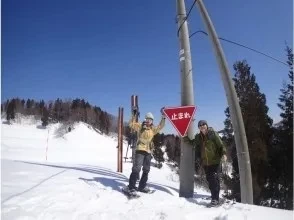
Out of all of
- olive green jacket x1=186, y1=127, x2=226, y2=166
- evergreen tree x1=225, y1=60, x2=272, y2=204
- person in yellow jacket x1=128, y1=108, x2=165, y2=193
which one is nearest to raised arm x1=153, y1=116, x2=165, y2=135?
person in yellow jacket x1=128, y1=108, x2=165, y2=193

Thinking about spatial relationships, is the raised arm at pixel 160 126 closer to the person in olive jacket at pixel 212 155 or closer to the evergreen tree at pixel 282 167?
the person in olive jacket at pixel 212 155

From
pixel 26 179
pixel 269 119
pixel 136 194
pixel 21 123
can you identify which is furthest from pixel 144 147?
pixel 21 123

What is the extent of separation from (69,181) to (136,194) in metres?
2.10

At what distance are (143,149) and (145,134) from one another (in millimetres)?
389

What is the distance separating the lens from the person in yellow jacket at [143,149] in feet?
23.9

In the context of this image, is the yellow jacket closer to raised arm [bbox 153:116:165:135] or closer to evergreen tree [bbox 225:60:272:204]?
raised arm [bbox 153:116:165:135]

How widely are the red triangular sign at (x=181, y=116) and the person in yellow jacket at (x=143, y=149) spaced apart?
22 centimetres

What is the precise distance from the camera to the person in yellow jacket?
23.9 ft

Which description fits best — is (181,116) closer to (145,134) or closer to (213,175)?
(145,134)

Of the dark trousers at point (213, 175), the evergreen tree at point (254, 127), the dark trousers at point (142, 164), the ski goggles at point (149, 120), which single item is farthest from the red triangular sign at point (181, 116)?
the evergreen tree at point (254, 127)

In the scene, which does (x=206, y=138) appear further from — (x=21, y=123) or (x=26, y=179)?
(x=21, y=123)

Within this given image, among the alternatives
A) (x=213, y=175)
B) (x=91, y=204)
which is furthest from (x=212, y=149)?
(x=91, y=204)

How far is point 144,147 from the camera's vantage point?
7430 millimetres

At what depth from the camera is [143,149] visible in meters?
7.40
